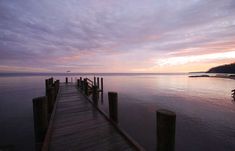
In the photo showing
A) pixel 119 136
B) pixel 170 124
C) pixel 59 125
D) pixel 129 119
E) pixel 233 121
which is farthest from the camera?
pixel 129 119

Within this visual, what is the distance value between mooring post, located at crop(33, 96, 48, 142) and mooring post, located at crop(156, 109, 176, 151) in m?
4.38

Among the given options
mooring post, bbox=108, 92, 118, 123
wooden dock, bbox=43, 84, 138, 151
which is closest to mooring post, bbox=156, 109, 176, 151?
wooden dock, bbox=43, 84, 138, 151

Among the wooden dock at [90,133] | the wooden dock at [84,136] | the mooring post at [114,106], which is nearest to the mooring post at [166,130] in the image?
the wooden dock at [90,133]

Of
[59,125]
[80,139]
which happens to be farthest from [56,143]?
[59,125]

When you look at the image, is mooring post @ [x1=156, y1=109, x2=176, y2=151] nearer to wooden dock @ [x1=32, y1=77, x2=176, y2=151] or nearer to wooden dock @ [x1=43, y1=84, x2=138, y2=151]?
wooden dock @ [x1=32, y1=77, x2=176, y2=151]

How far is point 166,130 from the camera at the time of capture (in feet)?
9.88

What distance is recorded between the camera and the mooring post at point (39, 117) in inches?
189

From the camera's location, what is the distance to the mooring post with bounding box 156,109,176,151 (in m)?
2.95

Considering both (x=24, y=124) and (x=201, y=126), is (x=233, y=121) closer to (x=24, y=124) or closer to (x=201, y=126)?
(x=201, y=126)

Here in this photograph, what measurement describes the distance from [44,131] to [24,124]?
30.5 feet

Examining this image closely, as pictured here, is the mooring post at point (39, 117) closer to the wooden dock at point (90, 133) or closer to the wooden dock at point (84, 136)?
the wooden dock at point (90, 133)

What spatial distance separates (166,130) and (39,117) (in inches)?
183

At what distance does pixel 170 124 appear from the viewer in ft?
9.76

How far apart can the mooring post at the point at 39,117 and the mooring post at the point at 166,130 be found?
4384 millimetres
